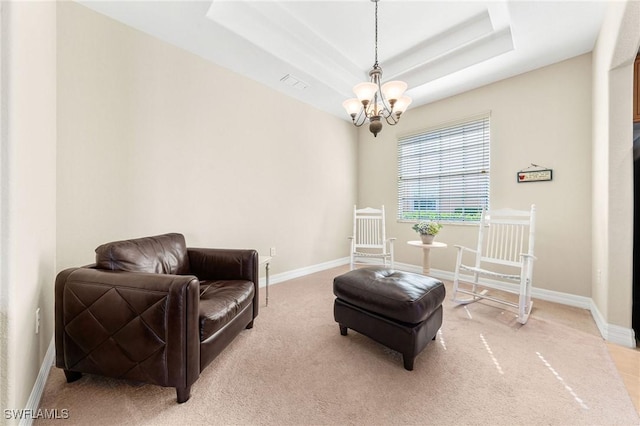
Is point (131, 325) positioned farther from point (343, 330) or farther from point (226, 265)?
point (343, 330)

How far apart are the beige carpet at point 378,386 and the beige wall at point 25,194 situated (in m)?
0.40

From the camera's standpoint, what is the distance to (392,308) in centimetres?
169

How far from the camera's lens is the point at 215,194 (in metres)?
2.88

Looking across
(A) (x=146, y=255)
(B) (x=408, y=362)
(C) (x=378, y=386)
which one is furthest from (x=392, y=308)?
(A) (x=146, y=255)

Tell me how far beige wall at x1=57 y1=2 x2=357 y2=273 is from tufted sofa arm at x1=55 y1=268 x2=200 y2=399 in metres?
0.84

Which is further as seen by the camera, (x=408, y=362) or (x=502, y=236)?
(x=502, y=236)

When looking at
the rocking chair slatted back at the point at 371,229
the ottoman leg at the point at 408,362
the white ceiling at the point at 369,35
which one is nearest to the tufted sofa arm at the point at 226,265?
the ottoman leg at the point at 408,362

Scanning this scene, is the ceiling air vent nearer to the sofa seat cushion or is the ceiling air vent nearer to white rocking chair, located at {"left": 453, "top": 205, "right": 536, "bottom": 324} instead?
the sofa seat cushion

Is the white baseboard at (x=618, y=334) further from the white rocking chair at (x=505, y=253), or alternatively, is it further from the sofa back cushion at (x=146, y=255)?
the sofa back cushion at (x=146, y=255)

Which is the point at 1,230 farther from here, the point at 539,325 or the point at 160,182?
the point at 539,325

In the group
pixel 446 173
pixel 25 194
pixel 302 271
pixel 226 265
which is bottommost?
pixel 302 271

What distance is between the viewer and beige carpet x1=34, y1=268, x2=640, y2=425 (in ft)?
4.22

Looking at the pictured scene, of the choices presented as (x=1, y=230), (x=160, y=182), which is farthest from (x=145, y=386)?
(x=160, y=182)

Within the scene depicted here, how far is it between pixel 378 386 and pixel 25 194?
7.10 feet
